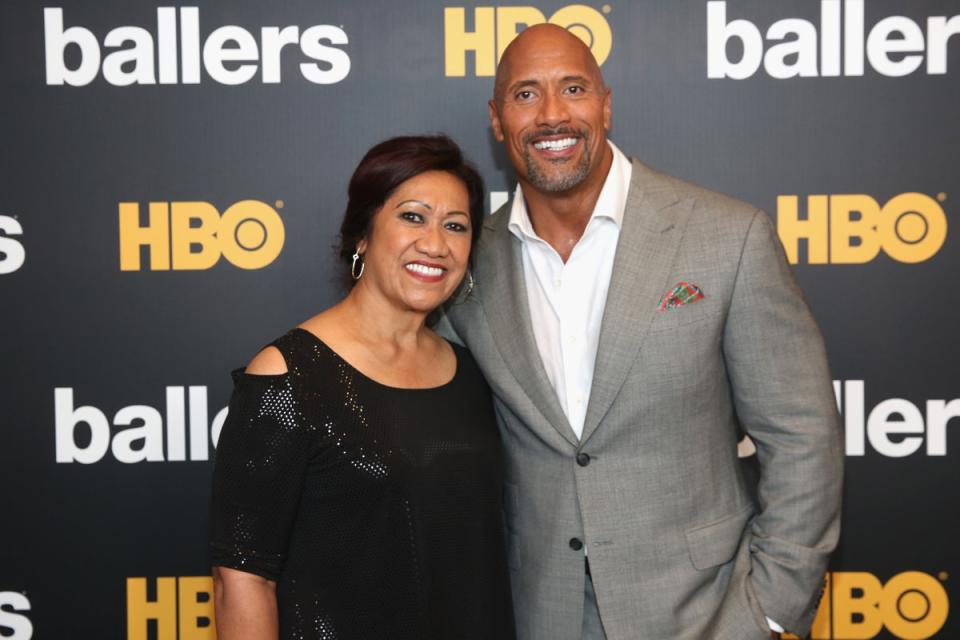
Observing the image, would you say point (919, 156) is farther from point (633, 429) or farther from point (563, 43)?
point (633, 429)

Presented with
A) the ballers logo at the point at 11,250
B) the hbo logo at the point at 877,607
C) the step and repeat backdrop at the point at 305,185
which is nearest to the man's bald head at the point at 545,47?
the step and repeat backdrop at the point at 305,185

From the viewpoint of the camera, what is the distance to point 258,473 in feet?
5.21

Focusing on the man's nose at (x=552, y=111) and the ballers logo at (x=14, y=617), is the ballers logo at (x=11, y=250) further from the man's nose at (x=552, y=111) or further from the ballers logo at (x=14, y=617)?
the man's nose at (x=552, y=111)

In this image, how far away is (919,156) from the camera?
239cm

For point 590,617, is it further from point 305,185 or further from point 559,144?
point 305,185

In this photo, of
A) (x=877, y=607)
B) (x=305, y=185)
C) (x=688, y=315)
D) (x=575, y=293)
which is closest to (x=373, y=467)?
(x=575, y=293)

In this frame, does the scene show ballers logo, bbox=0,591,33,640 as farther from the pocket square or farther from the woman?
the pocket square

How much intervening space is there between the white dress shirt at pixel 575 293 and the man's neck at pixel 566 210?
2 cm

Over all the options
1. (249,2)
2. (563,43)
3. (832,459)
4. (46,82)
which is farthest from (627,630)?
(46,82)

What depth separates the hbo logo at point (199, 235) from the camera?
7.88 ft

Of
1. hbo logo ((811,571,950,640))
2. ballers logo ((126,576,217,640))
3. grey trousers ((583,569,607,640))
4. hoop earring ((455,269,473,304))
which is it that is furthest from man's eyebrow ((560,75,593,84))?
ballers logo ((126,576,217,640))

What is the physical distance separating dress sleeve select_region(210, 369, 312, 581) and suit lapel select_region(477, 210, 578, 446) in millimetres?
468

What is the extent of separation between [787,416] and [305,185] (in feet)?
4.37

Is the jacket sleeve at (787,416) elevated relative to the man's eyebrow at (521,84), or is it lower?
lower
